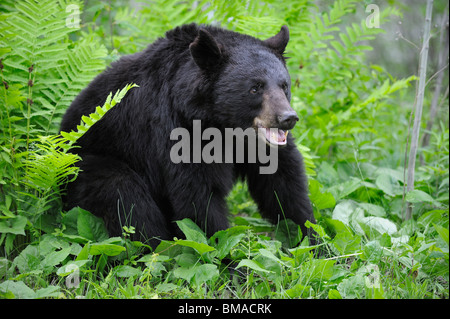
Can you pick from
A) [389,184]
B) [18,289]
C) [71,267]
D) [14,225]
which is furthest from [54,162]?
[389,184]

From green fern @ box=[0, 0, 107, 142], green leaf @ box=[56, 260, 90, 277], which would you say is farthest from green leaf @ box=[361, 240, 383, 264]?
green fern @ box=[0, 0, 107, 142]

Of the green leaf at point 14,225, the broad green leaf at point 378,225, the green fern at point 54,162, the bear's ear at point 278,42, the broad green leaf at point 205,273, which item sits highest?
the bear's ear at point 278,42

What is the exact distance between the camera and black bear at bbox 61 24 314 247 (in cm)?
395

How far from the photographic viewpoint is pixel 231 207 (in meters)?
5.81

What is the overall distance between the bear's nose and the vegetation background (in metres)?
0.87

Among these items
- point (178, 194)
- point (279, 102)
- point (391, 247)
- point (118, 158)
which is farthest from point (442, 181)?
point (118, 158)

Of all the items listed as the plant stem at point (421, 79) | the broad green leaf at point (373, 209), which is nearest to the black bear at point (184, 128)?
the broad green leaf at point (373, 209)

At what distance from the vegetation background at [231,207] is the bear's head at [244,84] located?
0.79 meters

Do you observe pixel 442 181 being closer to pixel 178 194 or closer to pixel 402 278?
pixel 402 278

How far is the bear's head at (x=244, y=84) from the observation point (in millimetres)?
3861

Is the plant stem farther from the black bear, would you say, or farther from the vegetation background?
the black bear

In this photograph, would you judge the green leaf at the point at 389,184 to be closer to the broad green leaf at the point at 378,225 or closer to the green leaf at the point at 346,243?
the broad green leaf at the point at 378,225

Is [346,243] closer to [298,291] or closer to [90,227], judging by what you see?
[298,291]

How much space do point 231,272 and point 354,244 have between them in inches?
39.6
